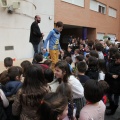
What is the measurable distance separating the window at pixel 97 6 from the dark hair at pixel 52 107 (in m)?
22.8

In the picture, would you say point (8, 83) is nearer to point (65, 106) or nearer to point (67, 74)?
point (67, 74)

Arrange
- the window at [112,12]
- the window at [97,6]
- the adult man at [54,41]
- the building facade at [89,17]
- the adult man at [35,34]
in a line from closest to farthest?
the adult man at [54,41]
the adult man at [35,34]
the building facade at [89,17]
the window at [97,6]
the window at [112,12]

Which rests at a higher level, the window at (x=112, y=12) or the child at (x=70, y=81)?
the window at (x=112, y=12)

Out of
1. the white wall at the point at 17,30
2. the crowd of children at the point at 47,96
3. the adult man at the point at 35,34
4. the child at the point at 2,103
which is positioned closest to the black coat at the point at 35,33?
the adult man at the point at 35,34

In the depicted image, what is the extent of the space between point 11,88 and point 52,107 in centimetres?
142

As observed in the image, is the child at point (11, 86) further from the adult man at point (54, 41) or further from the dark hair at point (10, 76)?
the adult man at point (54, 41)

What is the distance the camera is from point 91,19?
23734 millimetres

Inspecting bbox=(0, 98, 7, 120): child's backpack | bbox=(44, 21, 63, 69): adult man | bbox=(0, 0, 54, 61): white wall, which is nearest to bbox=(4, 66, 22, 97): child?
bbox=(0, 98, 7, 120): child's backpack

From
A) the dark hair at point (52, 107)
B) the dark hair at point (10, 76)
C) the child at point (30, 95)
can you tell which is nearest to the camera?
the dark hair at point (52, 107)

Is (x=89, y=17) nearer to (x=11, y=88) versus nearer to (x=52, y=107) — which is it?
(x=11, y=88)

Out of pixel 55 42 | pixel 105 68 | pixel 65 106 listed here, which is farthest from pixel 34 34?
pixel 65 106

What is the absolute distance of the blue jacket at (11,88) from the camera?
3222 mm

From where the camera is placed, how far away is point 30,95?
2.64m

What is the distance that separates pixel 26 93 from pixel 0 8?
813cm
